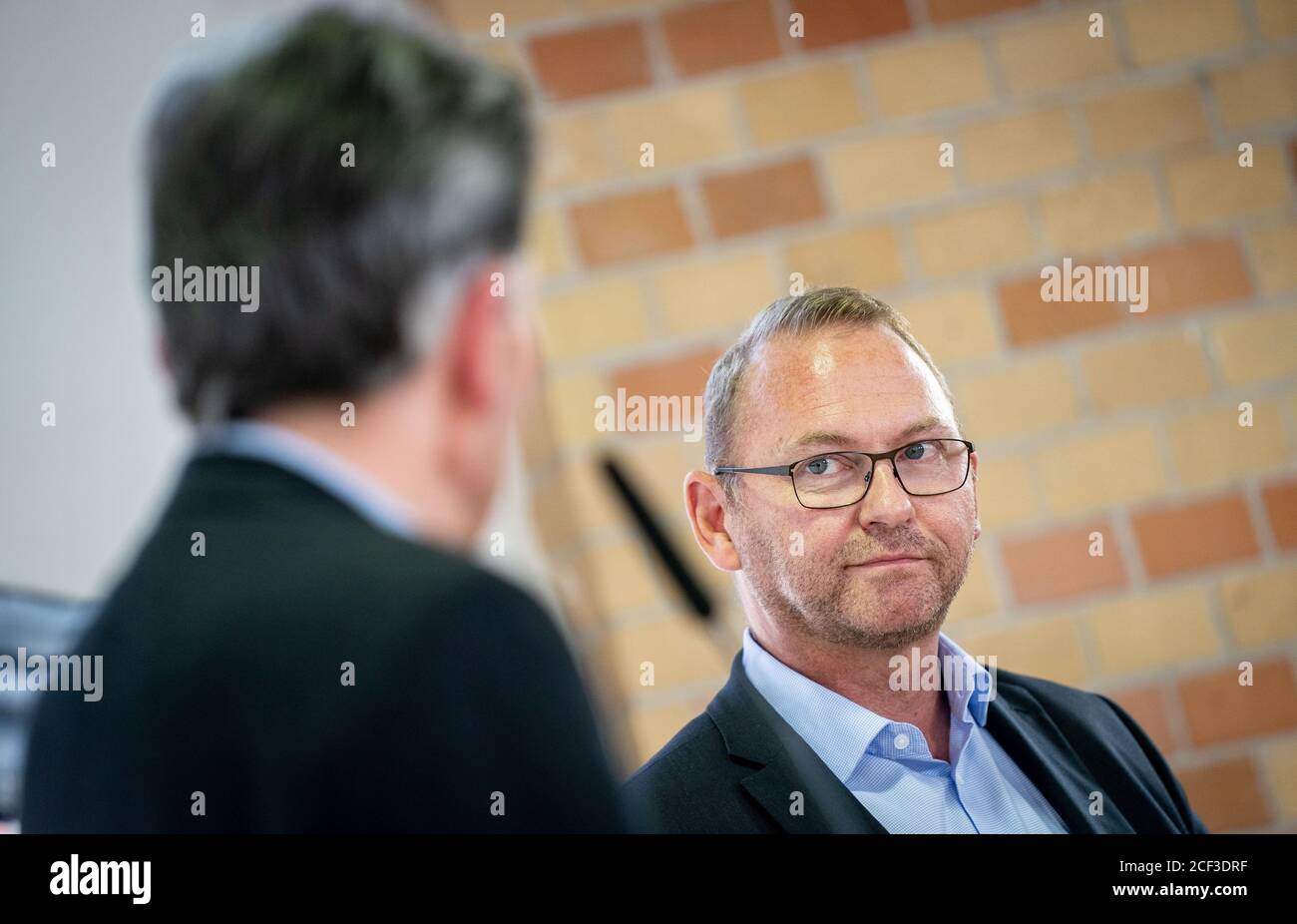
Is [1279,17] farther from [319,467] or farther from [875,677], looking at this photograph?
[319,467]

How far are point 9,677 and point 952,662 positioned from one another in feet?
3.77

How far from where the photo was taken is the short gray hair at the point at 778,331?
57.3 inches

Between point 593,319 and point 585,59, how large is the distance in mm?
366

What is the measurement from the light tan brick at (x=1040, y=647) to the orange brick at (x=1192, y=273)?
1.53 ft

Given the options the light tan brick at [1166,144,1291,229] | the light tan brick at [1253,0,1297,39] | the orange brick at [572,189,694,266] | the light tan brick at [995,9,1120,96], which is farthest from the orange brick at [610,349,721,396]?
the light tan brick at [1253,0,1297,39]

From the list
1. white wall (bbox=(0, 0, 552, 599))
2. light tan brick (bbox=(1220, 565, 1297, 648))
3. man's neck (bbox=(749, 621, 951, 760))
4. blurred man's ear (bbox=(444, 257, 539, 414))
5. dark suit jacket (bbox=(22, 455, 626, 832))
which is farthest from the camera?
light tan brick (bbox=(1220, 565, 1297, 648))

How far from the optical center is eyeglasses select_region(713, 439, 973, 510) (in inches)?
55.5

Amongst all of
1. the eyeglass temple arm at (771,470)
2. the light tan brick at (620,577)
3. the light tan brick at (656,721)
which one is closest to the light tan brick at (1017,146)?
the eyeglass temple arm at (771,470)

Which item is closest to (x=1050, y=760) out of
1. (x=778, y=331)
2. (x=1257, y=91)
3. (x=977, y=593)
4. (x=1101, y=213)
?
(x=977, y=593)

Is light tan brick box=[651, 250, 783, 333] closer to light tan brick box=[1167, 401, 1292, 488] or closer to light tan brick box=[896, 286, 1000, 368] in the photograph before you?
light tan brick box=[896, 286, 1000, 368]

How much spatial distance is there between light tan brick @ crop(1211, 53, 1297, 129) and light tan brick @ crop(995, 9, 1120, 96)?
16 centimetres

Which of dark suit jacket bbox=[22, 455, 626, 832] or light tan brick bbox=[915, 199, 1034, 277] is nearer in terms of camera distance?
dark suit jacket bbox=[22, 455, 626, 832]

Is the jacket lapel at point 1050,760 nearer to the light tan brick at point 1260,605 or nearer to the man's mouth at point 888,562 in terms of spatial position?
the man's mouth at point 888,562

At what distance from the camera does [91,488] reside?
1555mm
